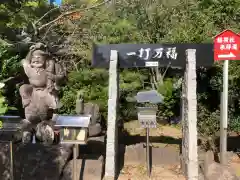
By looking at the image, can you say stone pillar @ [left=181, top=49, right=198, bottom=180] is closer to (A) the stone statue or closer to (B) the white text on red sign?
(B) the white text on red sign

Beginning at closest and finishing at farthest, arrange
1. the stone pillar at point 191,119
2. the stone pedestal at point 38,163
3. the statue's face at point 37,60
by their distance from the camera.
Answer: the stone pillar at point 191,119 < the stone pedestal at point 38,163 < the statue's face at point 37,60

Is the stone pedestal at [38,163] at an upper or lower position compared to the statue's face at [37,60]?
lower

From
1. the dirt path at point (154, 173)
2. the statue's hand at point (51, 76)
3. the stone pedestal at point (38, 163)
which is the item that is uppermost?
the statue's hand at point (51, 76)

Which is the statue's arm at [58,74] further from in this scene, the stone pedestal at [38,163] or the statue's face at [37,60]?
the stone pedestal at [38,163]

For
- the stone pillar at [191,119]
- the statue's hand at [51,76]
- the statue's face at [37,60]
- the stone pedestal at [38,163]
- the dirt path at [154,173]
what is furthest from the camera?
the statue's hand at [51,76]

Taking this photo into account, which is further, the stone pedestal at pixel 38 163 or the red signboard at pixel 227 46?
the red signboard at pixel 227 46

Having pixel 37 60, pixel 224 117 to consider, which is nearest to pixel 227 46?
pixel 224 117

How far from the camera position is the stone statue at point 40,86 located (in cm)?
658

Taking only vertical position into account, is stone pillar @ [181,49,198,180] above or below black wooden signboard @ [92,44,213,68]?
below

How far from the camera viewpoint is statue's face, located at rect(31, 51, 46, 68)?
6.52 meters

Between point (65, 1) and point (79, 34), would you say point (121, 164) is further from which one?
point (65, 1)

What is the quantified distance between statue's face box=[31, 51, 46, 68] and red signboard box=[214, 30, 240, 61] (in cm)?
329

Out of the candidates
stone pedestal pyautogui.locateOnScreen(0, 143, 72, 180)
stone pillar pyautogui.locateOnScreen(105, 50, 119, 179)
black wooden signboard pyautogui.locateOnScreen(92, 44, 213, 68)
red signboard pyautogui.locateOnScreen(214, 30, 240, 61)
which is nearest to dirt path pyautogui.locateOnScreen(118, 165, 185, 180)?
stone pillar pyautogui.locateOnScreen(105, 50, 119, 179)

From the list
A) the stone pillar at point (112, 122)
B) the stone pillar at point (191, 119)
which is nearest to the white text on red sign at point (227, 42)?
the stone pillar at point (191, 119)
